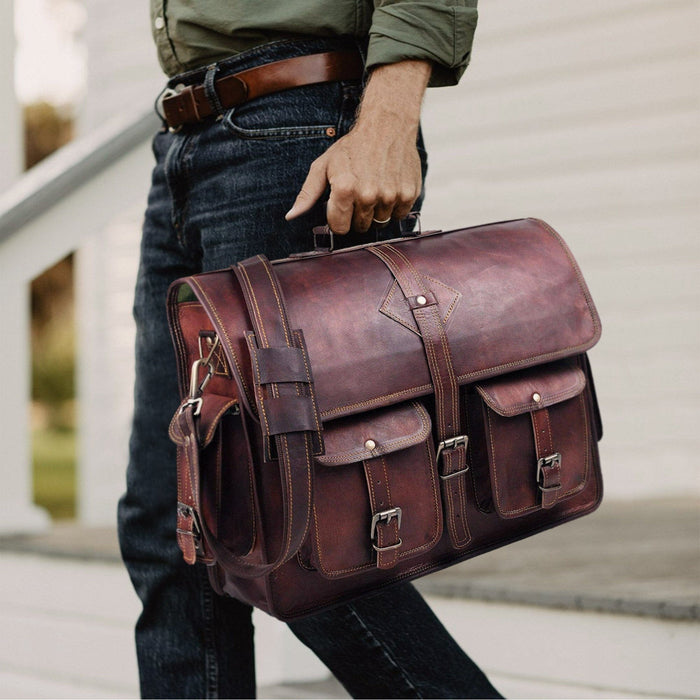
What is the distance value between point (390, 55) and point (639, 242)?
256cm

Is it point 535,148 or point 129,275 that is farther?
point 129,275

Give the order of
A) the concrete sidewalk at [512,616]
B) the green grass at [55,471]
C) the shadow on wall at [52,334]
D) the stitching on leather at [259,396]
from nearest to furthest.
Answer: the stitching on leather at [259,396] < the concrete sidewalk at [512,616] < the green grass at [55,471] < the shadow on wall at [52,334]

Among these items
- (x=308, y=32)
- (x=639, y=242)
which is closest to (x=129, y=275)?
(x=639, y=242)

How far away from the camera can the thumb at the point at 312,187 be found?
1.36m

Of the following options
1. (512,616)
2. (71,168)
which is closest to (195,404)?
(512,616)

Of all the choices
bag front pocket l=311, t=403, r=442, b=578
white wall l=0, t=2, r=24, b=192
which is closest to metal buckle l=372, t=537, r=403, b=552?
bag front pocket l=311, t=403, r=442, b=578

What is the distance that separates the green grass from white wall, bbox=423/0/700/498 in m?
6.19

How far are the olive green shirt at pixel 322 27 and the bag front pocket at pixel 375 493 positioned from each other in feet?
1.43

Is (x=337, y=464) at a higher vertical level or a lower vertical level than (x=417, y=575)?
higher

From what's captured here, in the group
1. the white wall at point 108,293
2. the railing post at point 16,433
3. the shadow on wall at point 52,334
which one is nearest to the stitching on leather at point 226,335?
the railing post at point 16,433

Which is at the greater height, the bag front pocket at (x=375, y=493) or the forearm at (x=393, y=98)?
the forearm at (x=393, y=98)

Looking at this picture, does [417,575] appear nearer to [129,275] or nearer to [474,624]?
[474,624]

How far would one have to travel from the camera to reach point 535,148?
155 inches

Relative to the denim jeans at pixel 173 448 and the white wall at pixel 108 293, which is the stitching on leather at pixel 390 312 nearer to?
the denim jeans at pixel 173 448
